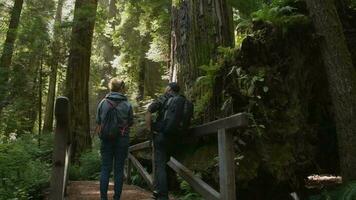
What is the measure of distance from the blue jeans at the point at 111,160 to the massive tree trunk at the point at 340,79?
3.31m

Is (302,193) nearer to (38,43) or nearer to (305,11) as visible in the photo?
(305,11)

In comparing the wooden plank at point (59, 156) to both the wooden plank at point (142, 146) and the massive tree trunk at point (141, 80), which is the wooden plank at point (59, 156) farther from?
the massive tree trunk at point (141, 80)

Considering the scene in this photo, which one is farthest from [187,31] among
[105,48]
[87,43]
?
[105,48]

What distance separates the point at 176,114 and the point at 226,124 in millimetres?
1688

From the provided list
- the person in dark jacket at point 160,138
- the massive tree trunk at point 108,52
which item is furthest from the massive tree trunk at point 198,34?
the massive tree trunk at point 108,52

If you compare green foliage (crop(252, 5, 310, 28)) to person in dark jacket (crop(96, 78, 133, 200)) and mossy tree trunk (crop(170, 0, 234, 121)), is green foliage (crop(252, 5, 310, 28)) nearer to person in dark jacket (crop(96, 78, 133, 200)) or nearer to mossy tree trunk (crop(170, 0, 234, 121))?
mossy tree trunk (crop(170, 0, 234, 121))

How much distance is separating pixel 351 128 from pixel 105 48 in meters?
24.3

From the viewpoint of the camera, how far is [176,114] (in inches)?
260

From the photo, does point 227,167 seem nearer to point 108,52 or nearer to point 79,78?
point 79,78

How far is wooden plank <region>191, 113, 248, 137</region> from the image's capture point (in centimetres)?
457

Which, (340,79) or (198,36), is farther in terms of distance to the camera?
(198,36)

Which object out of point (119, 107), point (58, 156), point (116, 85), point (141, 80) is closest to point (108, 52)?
point (141, 80)

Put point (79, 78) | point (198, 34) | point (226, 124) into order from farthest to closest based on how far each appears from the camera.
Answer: point (79, 78) < point (198, 34) < point (226, 124)

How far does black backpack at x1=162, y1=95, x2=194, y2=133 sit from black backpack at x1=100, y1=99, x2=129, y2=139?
661 millimetres
